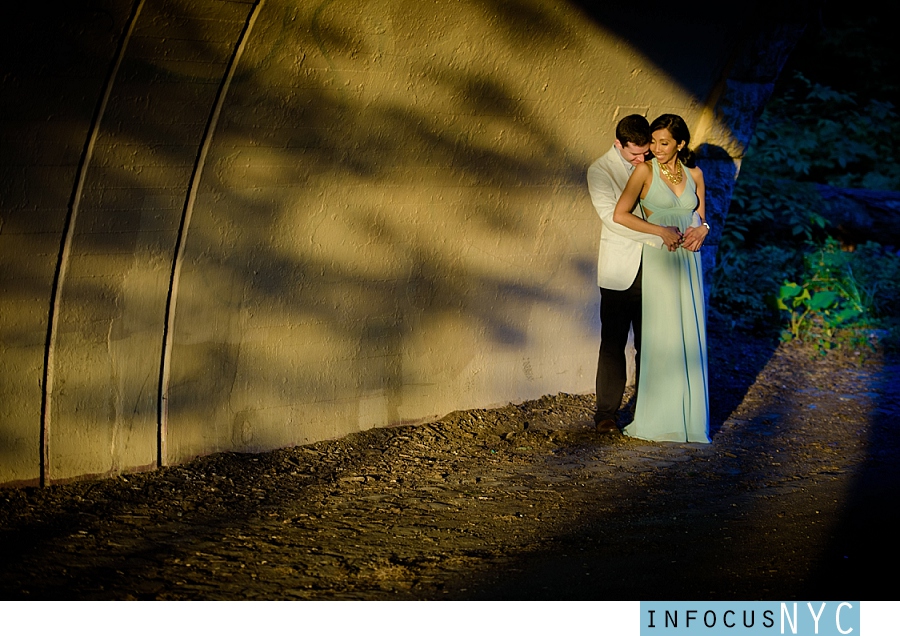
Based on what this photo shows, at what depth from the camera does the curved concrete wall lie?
4.19m

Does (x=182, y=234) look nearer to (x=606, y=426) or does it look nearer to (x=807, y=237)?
(x=606, y=426)

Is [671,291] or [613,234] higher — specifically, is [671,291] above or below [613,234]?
below

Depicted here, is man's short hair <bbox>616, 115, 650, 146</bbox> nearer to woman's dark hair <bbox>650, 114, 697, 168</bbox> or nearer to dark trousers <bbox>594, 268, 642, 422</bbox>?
woman's dark hair <bbox>650, 114, 697, 168</bbox>

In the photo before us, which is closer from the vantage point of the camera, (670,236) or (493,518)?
(493,518)

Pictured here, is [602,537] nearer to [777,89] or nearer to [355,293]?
[355,293]

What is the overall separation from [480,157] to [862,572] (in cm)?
296

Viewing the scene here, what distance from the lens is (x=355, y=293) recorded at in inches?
206

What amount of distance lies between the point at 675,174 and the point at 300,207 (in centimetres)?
207

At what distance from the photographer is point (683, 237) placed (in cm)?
535

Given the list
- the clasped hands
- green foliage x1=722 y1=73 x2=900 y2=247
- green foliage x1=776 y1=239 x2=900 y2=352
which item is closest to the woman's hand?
the clasped hands

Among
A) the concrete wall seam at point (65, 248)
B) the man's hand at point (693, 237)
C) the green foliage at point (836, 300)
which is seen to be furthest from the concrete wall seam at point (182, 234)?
the green foliage at point (836, 300)

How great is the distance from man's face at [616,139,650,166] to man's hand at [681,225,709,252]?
0.49 metres

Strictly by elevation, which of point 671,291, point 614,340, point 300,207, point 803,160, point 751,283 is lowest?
point 614,340

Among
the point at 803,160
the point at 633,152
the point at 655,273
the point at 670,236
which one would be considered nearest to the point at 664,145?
the point at 633,152
